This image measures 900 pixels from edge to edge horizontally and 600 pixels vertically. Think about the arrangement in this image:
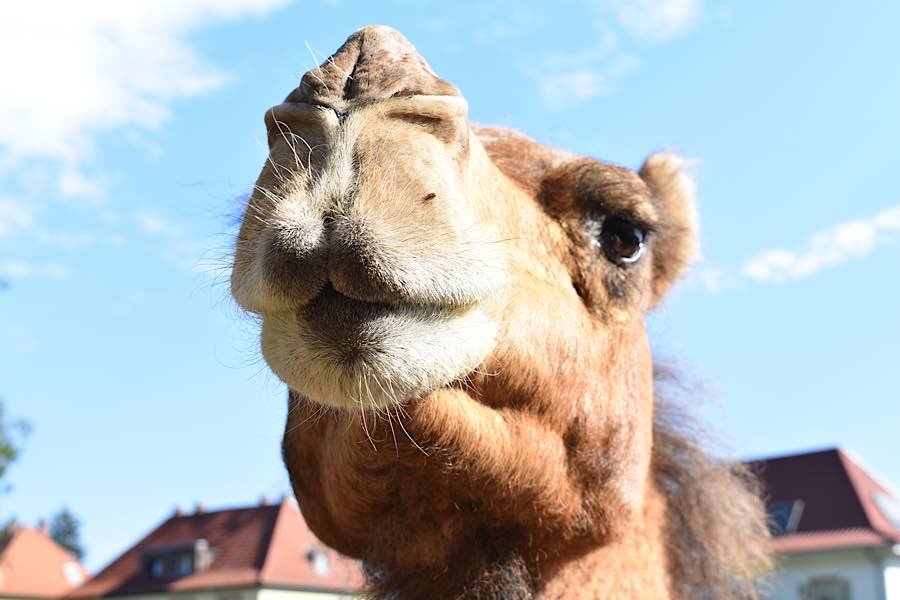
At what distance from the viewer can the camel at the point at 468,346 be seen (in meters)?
2.38

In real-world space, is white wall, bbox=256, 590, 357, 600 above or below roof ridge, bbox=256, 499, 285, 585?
below

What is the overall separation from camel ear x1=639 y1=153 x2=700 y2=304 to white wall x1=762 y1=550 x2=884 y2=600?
99.0 feet

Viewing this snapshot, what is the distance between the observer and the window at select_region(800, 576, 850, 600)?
3309 cm

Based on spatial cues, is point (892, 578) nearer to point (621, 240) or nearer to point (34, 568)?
point (621, 240)

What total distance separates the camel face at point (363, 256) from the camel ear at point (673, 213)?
6.30ft

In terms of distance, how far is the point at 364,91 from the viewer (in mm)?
2504

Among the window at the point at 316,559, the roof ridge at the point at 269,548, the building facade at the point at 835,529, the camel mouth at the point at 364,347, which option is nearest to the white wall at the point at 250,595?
the roof ridge at the point at 269,548

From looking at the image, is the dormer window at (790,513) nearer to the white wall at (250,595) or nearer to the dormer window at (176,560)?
the white wall at (250,595)

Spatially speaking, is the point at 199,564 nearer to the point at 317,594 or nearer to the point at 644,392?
the point at 317,594

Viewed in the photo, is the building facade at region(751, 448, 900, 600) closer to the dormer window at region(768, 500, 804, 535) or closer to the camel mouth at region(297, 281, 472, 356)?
the dormer window at region(768, 500, 804, 535)

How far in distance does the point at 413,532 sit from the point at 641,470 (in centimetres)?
97

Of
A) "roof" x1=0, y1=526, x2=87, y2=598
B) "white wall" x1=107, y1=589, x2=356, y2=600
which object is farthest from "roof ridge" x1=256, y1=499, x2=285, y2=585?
"roof" x1=0, y1=526, x2=87, y2=598

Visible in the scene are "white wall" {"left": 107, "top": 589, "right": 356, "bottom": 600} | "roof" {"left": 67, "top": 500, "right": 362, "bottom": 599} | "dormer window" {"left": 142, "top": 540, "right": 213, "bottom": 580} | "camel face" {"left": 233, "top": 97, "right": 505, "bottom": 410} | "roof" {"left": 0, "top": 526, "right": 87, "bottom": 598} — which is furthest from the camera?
"roof" {"left": 0, "top": 526, "right": 87, "bottom": 598}

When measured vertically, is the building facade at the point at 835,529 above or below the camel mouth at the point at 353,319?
above
